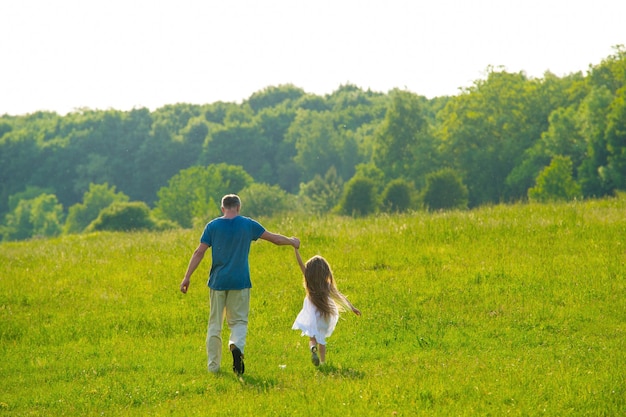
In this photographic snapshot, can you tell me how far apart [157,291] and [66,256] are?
6.44 m

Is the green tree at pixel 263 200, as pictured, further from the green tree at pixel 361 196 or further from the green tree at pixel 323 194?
→ the green tree at pixel 361 196

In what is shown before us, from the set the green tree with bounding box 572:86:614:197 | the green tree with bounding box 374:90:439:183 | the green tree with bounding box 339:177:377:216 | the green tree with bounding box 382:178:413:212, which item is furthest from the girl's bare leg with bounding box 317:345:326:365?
the green tree with bounding box 374:90:439:183

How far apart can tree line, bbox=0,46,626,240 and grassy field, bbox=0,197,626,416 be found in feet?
60.3

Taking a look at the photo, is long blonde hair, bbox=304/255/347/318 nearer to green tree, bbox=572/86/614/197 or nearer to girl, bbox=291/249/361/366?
girl, bbox=291/249/361/366

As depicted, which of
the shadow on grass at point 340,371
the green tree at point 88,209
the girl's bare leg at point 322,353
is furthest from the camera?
the green tree at point 88,209

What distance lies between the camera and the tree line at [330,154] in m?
79.6

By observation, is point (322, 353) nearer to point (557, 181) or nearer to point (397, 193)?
point (557, 181)

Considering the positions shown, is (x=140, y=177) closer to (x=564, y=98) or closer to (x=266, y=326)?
(x=564, y=98)

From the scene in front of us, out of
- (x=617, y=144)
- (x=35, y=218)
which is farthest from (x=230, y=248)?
(x=35, y=218)

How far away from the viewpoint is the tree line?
261 ft

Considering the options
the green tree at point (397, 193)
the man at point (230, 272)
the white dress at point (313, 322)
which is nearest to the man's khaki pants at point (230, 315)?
the man at point (230, 272)

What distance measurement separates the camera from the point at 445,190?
263 feet

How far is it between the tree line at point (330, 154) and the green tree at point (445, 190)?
136 mm

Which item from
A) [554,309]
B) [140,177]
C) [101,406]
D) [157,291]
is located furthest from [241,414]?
[140,177]
